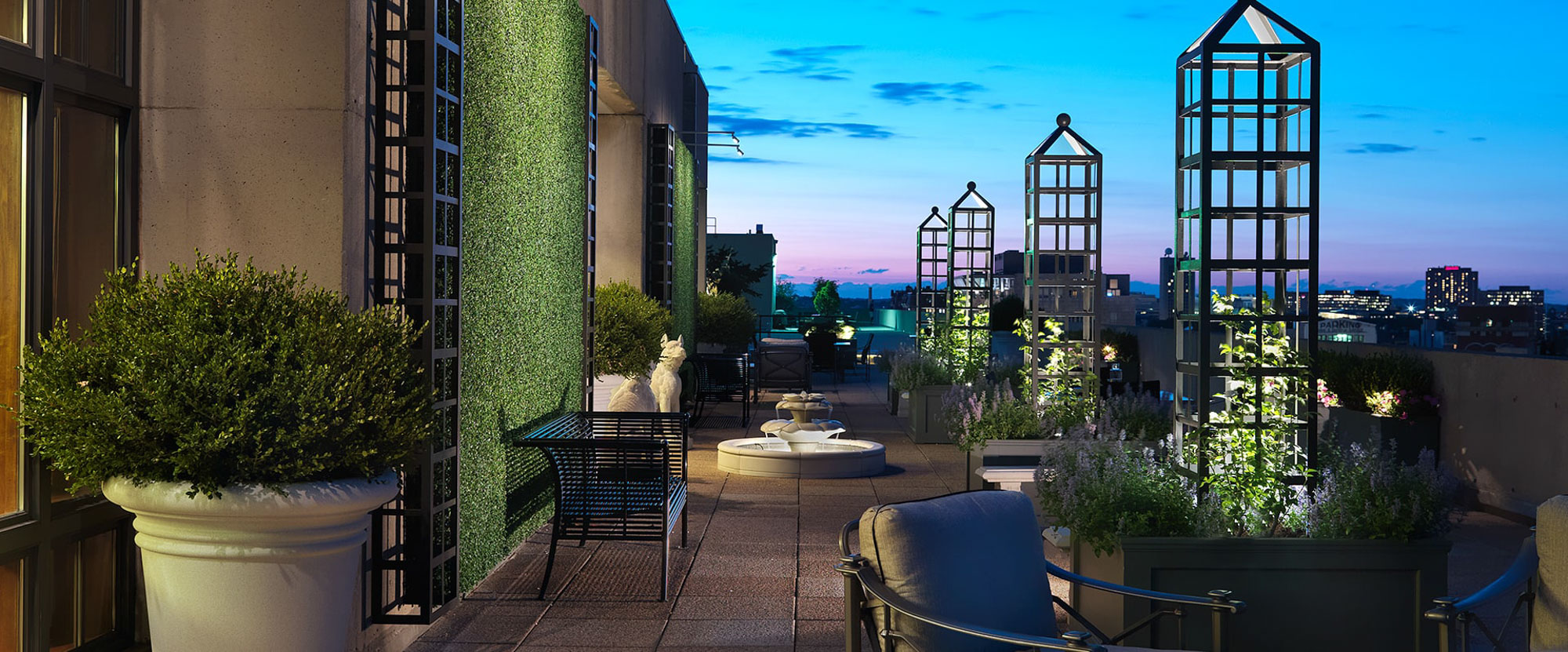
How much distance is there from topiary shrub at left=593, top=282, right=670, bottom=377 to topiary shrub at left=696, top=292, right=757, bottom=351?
7.40 metres

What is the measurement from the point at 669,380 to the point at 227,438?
5.92 m

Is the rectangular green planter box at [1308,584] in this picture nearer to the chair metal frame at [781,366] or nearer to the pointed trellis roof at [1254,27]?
the pointed trellis roof at [1254,27]

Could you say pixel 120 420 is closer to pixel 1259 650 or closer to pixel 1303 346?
pixel 1259 650

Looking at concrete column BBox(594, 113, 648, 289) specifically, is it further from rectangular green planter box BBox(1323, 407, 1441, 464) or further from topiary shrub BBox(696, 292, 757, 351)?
rectangular green planter box BBox(1323, 407, 1441, 464)

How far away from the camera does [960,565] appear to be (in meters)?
3.13

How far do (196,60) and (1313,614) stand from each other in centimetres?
404

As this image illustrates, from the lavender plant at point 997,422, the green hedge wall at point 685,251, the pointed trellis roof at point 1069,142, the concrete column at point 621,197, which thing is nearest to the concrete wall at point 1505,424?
the lavender plant at point 997,422

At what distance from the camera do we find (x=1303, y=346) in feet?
17.3

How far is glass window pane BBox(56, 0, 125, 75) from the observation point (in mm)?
3527

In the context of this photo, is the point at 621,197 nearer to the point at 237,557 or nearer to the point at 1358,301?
the point at 237,557

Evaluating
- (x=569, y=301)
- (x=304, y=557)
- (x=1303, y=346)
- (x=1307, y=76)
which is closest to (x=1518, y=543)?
(x=1303, y=346)

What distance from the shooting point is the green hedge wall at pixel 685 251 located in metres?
15.4

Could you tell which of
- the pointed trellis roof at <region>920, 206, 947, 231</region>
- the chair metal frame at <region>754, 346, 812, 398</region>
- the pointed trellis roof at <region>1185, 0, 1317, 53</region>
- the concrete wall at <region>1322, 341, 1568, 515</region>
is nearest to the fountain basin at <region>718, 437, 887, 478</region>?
the concrete wall at <region>1322, 341, 1568, 515</region>

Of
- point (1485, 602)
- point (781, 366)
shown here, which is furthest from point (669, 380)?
point (781, 366)
